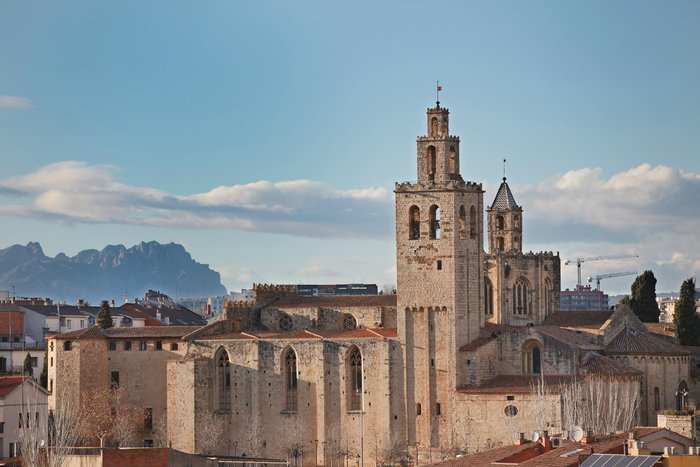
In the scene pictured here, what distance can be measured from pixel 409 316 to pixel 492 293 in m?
15.3

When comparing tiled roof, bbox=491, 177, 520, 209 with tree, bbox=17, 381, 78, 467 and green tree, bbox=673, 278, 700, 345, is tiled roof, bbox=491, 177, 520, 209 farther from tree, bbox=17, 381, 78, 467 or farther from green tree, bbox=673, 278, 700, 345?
tree, bbox=17, 381, 78, 467

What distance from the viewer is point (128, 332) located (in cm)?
11419

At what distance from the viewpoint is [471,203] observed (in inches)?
4099

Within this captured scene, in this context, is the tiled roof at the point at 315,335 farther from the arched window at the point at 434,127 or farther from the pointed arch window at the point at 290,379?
the arched window at the point at 434,127

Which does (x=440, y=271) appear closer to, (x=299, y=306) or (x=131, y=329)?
(x=299, y=306)

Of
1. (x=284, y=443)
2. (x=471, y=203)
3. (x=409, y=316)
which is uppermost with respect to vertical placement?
(x=471, y=203)

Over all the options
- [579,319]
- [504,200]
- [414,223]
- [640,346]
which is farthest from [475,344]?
[504,200]

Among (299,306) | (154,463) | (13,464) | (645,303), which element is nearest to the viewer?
(154,463)

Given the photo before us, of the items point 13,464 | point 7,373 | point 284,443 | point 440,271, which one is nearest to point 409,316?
point 440,271

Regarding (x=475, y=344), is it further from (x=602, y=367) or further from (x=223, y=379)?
(x=223, y=379)

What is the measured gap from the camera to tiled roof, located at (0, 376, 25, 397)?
103050 mm

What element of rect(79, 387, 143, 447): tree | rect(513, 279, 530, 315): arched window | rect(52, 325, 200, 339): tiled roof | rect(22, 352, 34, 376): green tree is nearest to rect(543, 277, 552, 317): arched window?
rect(513, 279, 530, 315): arched window

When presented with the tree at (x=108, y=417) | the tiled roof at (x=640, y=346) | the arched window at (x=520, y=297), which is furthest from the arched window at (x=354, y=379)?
the arched window at (x=520, y=297)

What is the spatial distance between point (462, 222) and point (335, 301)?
12.7m
